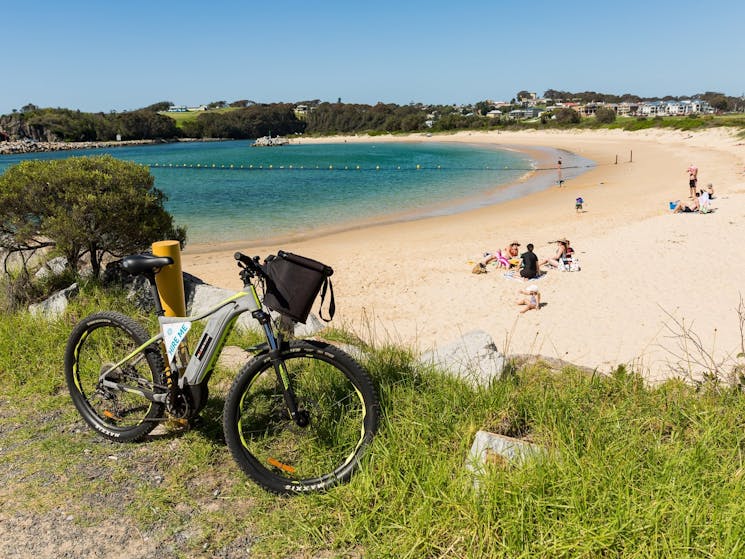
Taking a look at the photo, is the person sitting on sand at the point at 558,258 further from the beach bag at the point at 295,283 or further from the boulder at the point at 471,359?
the beach bag at the point at 295,283

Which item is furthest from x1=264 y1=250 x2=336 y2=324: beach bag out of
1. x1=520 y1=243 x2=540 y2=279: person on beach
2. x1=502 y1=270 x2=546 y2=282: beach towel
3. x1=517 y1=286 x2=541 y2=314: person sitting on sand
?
x1=502 y1=270 x2=546 y2=282: beach towel

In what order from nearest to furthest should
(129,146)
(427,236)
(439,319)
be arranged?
(439,319), (427,236), (129,146)

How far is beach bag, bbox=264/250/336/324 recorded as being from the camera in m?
2.64

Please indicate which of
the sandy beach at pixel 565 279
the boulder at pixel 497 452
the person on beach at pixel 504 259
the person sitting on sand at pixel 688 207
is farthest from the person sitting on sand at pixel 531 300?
the person sitting on sand at pixel 688 207

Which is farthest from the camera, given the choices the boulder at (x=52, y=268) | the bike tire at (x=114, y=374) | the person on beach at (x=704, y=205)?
the person on beach at (x=704, y=205)

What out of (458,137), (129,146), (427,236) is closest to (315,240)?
(427,236)

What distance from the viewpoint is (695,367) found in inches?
258

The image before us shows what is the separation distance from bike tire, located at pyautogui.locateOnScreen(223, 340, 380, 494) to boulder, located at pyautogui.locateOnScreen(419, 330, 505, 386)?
93cm

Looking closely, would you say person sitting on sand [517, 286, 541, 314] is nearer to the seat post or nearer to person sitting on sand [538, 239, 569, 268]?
person sitting on sand [538, 239, 569, 268]

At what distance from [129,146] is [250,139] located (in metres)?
44.6

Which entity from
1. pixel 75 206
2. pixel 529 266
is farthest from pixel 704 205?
pixel 75 206

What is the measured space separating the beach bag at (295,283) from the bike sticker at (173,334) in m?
0.75

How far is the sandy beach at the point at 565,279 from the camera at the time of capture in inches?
326

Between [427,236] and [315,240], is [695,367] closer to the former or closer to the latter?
[427,236]
